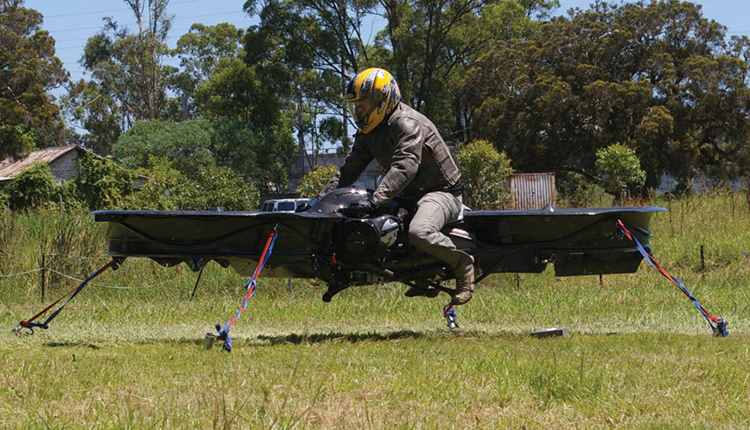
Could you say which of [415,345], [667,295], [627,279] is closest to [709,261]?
[627,279]

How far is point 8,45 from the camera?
45.6 meters

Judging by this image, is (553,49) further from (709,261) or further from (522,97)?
(709,261)

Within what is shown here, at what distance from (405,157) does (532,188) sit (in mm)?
30376

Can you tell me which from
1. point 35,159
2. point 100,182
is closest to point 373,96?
point 100,182

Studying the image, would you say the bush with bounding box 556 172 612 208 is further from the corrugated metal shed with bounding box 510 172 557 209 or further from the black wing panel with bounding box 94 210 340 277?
the black wing panel with bounding box 94 210 340 277

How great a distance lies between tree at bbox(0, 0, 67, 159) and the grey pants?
36.9 m

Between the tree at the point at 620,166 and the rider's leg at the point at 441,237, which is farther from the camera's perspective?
the tree at the point at 620,166

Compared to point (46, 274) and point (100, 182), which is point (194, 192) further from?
point (46, 274)

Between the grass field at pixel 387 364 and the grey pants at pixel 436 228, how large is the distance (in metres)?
0.71

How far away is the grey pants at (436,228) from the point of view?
8.41m

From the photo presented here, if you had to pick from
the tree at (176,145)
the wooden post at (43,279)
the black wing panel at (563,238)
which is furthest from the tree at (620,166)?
the black wing panel at (563,238)

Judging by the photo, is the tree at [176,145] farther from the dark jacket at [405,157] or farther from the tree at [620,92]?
the dark jacket at [405,157]

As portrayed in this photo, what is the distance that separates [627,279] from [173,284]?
24.1 ft

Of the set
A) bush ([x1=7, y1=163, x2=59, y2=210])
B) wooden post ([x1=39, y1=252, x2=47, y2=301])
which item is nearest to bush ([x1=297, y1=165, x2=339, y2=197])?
bush ([x1=7, y1=163, x2=59, y2=210])
